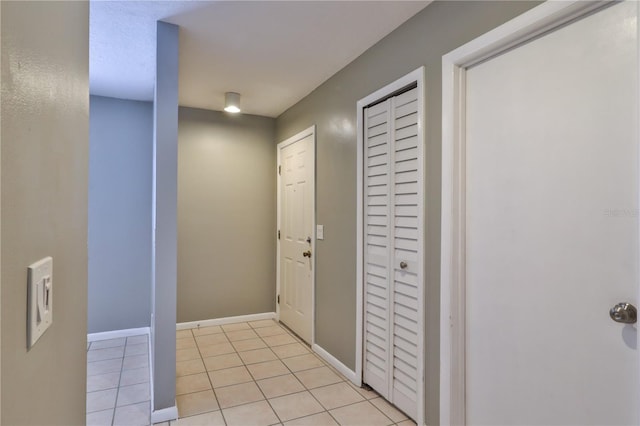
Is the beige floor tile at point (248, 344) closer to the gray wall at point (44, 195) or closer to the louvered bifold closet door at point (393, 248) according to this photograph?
the louvered bifold closet door at point (393, 248)

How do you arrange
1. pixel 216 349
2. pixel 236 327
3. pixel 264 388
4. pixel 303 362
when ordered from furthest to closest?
pixel 236 327
pixel 216 349
pixel 303 362
pixel 264 388

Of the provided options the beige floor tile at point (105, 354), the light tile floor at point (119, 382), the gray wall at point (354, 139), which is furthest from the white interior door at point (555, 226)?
the beige floor tile at point (105, 354)

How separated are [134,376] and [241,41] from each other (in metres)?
2.57

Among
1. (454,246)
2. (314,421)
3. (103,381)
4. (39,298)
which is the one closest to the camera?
(39,298)

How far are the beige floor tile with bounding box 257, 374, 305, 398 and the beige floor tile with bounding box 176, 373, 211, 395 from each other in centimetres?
39

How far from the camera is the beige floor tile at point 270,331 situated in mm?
3697

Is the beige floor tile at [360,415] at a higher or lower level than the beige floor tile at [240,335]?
higher

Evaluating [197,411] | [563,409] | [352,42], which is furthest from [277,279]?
[563,409]

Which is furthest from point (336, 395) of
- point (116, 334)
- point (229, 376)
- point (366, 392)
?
point (116, 334)

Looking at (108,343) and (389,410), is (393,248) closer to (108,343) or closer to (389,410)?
(389,410)

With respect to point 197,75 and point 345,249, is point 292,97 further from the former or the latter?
point 345,249

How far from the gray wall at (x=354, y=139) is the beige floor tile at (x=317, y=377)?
0.48 feet

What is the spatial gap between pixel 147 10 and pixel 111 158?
2.00 m

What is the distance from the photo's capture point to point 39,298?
0.58 metres
